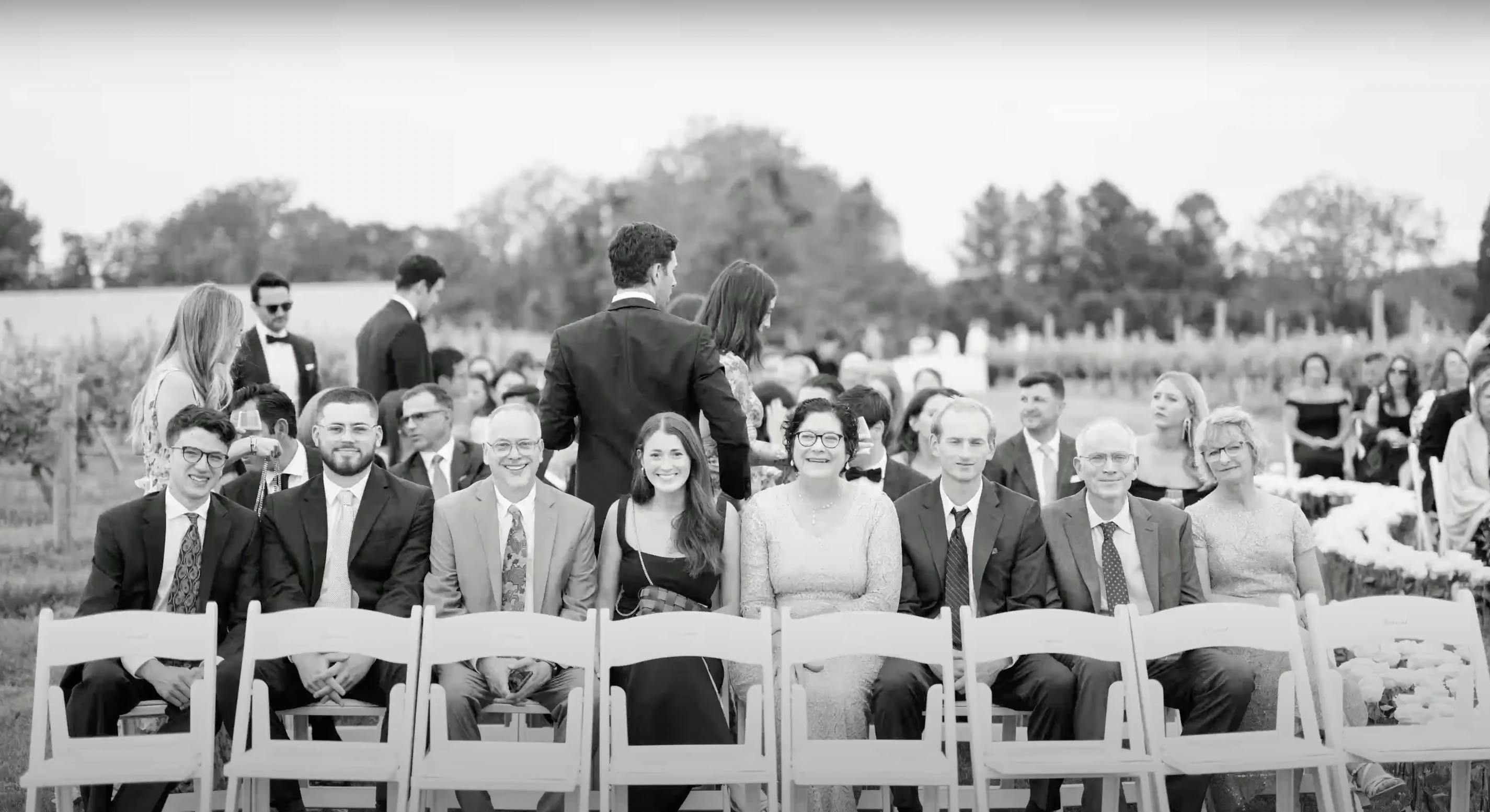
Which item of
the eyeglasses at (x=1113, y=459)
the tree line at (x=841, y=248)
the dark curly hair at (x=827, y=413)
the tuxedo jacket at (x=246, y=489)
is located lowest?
the tuxedo jacket at (x=246, y=489)

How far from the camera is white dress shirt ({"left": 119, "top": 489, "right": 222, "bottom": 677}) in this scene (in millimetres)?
3887

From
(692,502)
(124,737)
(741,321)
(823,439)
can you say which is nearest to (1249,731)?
(823,439)

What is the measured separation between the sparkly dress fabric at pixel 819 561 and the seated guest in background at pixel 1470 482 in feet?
12.8

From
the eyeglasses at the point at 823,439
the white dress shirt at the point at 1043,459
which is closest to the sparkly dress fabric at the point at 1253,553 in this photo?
the white dress shirt at the point at 1043,459

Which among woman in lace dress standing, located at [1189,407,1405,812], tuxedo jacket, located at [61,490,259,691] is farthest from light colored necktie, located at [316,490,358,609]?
woman in lace dress standing, located at [1189,407,1405,812]

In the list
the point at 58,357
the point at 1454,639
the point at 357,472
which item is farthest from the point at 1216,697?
the point at 58,357

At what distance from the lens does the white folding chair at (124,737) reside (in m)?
3.32

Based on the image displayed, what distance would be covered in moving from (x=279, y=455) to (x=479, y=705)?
4.71 ft

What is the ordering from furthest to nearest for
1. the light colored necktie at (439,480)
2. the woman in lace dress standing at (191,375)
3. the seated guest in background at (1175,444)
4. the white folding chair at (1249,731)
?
the light colored necktie at (439,480) → the seated guest in background at (1175,444) → the woman in lace dress standing at (191,375) → the white folding chair at (1249,731)

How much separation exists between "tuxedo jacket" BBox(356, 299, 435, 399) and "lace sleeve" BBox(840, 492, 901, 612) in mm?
2737

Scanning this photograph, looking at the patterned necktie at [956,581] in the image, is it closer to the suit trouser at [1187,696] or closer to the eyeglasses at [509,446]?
the suit trouser at [1187,696]

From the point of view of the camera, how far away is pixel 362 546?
4.05 meters

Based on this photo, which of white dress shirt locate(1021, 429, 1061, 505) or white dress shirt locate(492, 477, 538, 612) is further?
white dress shirt locate(1021, 429, 1061, 505)

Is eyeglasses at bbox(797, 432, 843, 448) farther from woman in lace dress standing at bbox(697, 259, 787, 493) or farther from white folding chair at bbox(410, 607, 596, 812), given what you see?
white folding chair at bbox(410, 607, 596, 812)
